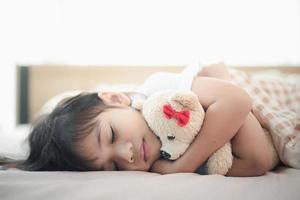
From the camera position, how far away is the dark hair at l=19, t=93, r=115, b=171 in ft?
2.46

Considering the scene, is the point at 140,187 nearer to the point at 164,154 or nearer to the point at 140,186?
the point at 140,186

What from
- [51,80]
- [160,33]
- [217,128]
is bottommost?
[51,80]

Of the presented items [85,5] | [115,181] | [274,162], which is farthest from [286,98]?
[85,5]

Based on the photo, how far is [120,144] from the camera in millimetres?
749

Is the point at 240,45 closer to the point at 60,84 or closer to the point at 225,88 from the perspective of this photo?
the point at 60,84

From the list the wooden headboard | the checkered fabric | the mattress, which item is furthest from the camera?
the wooden headboard

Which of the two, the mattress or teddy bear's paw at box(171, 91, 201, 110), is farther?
teddy bear's paw at box(171, 91, 201, 110)

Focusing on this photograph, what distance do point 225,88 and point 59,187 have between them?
456mm

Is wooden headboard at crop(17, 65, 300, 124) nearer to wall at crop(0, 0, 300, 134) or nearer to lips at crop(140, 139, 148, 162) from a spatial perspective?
wall at crop(0, 0, 300, 134)

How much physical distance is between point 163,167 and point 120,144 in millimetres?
122

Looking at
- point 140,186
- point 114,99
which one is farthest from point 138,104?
point 140,186

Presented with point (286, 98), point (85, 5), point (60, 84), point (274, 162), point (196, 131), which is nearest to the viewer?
point (196, 131)

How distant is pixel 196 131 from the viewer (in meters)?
0.73

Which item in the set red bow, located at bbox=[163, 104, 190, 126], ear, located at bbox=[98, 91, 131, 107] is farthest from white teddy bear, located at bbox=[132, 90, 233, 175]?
ear, located at bbox=[98, 91, 131, 107]
